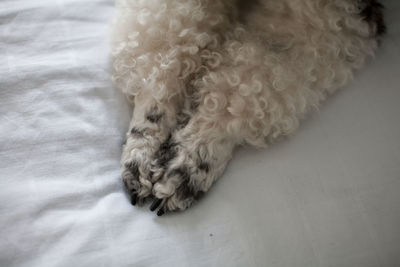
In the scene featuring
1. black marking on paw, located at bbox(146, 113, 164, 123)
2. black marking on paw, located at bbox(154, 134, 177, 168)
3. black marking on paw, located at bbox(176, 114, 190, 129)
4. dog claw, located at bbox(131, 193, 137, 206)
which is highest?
black marking on paw, located at bbox(146, 113, 164, 123)

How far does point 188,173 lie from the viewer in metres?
0.94

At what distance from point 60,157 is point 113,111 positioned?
0.57 feet

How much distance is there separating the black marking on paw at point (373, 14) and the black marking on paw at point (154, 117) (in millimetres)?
528

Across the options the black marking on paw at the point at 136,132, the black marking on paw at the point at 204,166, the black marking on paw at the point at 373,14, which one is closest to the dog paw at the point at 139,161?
the black marking on paw at the point at 136,132

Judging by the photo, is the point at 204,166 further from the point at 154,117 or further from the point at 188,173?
the point at 154,117

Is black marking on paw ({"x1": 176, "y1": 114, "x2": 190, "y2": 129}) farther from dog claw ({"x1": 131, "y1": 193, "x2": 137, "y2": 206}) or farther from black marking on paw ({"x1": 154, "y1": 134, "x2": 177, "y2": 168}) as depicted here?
dog claw ({"x1": 131, "y1": 193, "x2": 137, "y2": 206})

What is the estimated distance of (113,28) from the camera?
1.12 m

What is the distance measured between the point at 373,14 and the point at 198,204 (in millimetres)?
610

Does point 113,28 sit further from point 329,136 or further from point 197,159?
point 329,136

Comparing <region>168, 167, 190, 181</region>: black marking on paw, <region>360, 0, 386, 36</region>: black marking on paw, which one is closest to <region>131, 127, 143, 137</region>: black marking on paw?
<region>168, 167, 190, 181</region>: black marking on paw

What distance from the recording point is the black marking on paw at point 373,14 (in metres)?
1.03

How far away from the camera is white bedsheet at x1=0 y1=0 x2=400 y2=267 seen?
2.89 feet

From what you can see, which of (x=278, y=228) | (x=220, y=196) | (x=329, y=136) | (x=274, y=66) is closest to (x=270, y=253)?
(x=278, y=228)

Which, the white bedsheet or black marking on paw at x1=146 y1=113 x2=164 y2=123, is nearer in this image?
the white bedsheet
